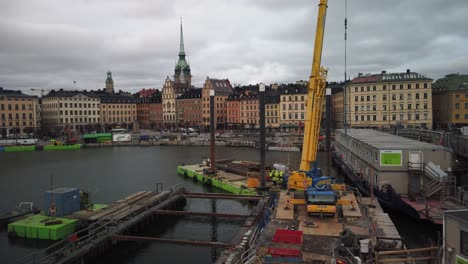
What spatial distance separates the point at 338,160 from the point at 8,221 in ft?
127

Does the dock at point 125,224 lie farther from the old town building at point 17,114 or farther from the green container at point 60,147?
the old town building at point 17,114

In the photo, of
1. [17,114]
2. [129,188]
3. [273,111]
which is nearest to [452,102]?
[273,111]

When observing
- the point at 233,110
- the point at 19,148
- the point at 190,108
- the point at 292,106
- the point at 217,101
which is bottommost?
the point at 19,148

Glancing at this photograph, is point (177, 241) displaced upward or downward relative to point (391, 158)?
downward

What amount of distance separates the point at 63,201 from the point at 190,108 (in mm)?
101162

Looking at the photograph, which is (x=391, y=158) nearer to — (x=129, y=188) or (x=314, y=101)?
(x=314, y=101)

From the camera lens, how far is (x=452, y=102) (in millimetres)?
76062

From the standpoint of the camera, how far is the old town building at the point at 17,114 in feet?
363

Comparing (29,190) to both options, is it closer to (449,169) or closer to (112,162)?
(112,162)

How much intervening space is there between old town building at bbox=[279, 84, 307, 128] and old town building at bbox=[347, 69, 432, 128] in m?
16.0

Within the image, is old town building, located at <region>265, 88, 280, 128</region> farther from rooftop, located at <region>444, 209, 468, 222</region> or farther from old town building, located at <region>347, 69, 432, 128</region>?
rooftop, located at <region>444, 209, 468, 222</region>

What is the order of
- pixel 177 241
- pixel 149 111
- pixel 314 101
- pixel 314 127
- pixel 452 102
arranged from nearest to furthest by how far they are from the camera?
pixel 177 241, pixel 314 101, pixel 314 127, pixel 452 102, pixel 149 111

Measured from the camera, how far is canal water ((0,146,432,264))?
72.6 feet

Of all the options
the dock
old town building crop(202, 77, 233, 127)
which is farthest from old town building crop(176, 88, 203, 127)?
the dock
